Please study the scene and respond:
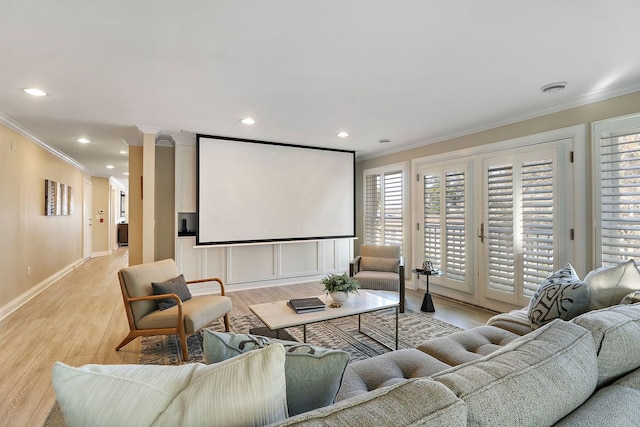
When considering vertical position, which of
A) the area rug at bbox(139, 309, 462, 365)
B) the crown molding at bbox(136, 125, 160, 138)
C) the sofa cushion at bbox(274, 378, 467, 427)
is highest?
the crown molding at bbox(136, 125, 160, 138)

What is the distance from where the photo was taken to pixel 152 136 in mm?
4137

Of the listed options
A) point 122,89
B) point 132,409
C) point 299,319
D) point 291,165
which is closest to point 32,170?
point 122,89

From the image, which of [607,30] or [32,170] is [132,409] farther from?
[32,170]

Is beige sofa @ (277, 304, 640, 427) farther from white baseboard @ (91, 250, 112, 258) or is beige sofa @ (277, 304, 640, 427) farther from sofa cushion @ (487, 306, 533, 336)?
white baseboard @ (91, 250, 112, 258)

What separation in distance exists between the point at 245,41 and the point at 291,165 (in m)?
3.13

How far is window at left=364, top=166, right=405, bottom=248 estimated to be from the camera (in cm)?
533

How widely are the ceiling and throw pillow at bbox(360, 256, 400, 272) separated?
74.6 inches

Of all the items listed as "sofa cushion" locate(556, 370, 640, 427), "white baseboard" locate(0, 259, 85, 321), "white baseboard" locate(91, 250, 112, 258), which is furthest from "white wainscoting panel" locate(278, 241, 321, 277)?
"white baseboard" locate(91, 250, 112, 258)

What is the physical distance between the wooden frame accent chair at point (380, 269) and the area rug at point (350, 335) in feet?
1.19

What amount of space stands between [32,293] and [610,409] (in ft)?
20.3

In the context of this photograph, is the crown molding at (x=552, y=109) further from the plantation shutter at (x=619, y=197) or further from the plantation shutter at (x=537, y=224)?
the plantation shutter at (x=537, y=224)

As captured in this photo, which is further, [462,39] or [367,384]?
[462,39]

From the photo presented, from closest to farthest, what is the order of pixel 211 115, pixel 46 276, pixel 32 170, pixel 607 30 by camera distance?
pixel 607 30 → pixel 211 115 → pixel 32 170 → pixel 46 276

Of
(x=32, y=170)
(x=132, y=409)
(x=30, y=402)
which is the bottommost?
(x=30, y=402)
